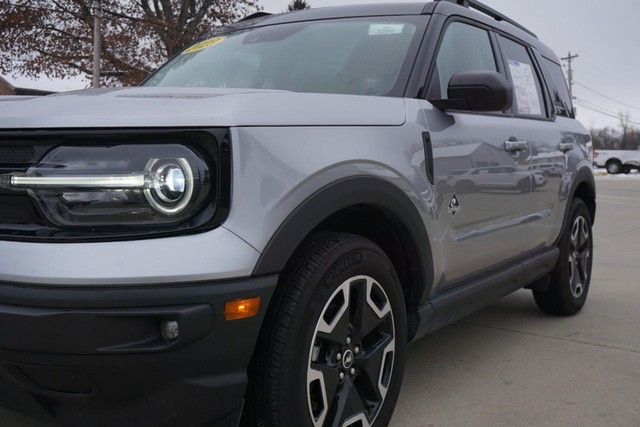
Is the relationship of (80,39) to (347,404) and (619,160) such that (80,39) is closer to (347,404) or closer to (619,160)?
(347,404)

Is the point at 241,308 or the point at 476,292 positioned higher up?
the point at 241,308

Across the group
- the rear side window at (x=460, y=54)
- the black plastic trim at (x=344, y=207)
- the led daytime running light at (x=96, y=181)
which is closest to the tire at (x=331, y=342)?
the black plastic trim at (x=344, y=207)

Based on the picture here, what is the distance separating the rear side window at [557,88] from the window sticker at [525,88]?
34 centimetres

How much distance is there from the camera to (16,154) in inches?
73.4

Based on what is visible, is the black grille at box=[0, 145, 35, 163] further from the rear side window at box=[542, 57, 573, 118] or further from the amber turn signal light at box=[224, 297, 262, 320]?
the rear side window at box=[542, 57, 573, 118]

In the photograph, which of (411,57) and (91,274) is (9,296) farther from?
(411,57)

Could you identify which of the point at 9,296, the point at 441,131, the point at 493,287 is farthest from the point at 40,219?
the point at 493,287

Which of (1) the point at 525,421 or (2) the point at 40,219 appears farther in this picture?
(1) the point at 525,421

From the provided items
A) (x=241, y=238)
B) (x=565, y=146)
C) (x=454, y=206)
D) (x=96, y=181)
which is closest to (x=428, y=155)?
(x=454, y=206)

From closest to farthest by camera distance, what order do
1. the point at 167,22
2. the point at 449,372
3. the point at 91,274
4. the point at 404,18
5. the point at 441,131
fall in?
the point at 91,274, the point at 441,131, the point at 404,18, the point at 449,372, the point at 167,22

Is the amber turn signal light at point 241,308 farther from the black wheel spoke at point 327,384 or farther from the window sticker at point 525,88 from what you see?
the window sticker at point 525,88

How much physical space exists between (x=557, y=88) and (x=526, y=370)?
226cm

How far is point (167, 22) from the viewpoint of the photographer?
57.1 ft

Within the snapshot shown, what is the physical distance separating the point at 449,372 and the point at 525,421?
2.21 feet
